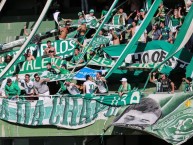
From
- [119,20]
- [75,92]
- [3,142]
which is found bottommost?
[3,142]

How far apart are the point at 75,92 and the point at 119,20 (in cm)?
314

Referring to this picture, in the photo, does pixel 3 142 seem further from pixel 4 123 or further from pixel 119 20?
pixel 119 20

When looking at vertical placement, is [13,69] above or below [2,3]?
below

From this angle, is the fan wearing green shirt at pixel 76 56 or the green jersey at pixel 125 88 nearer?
the green jersey at pixel 125 88

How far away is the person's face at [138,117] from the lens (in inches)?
969

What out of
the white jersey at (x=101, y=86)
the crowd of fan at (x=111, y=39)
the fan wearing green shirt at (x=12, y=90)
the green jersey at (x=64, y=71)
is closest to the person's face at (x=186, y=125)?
the crowd of fan at (x=111, y=39)

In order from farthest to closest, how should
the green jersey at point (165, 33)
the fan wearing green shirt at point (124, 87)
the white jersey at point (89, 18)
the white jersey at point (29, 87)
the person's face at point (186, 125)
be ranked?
the white jersey at point (89, 18) < the green jersey at point (165, 33) < the white jersey at point (29, 87) < the fan wearing green shirt at point (124, 87) < the person's face at point (186, 125)

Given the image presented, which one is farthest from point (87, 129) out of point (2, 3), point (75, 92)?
point (2, 3)

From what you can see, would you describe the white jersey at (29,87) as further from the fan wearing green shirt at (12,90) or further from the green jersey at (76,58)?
the green jersey at (76,58)

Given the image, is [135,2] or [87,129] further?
[135,2]

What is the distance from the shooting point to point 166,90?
25.5m

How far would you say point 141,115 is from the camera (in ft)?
81.5

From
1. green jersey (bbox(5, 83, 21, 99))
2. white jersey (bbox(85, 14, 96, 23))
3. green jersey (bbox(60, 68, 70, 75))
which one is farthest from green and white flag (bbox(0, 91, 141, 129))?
A: white jersey (bbox(85, 14, 96, 23))

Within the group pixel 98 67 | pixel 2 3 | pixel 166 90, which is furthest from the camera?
pixel 2 3
